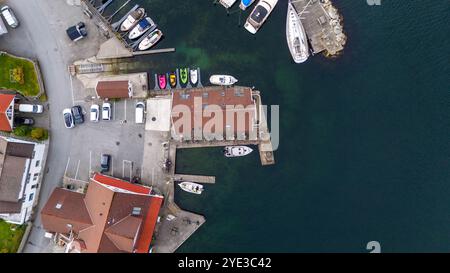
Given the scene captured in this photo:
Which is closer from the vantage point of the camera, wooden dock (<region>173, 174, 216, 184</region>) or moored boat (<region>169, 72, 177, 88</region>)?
wooden dock (<region>173, 174, 216, 184</region>)

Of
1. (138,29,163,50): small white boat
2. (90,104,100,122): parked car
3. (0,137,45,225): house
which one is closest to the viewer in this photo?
(0,137,45,225): house

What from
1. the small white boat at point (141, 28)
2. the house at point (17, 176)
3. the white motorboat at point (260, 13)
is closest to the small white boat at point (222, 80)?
the white motorboat at point (260, 13)

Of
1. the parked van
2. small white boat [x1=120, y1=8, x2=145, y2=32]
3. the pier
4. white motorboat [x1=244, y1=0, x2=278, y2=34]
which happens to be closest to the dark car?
small white boat [x1=120, y1=8, x2=145, y2=32]

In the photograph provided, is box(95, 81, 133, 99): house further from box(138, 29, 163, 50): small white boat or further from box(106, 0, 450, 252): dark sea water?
box(138, 29, 163, 50): small white boat

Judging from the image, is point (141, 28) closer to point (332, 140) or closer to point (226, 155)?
point (226, 155)

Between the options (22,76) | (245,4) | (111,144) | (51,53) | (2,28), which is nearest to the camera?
(2,28)

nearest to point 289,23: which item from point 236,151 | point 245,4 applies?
point 245,4

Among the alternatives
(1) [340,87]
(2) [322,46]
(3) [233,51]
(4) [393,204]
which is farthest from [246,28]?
(4) [393,204]
